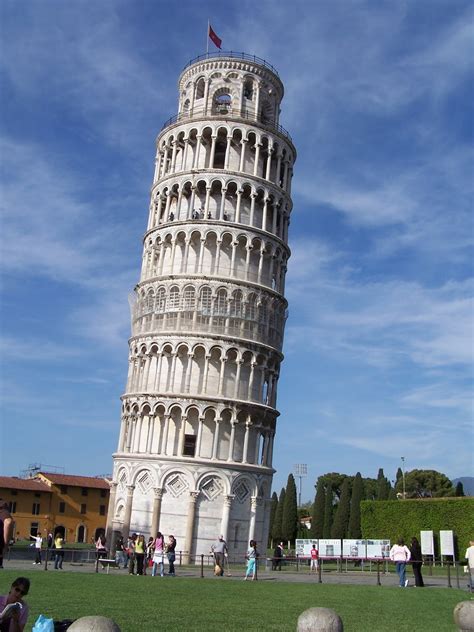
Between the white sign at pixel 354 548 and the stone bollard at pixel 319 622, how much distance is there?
2600cm

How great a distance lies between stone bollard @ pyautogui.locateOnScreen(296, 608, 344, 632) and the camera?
8.99 meters

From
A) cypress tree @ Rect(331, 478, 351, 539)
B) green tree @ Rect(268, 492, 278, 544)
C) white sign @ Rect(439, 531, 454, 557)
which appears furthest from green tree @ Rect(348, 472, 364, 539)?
white sign @ Rect(439, 531, 454, 557)

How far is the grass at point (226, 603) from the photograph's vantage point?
13.6 metres

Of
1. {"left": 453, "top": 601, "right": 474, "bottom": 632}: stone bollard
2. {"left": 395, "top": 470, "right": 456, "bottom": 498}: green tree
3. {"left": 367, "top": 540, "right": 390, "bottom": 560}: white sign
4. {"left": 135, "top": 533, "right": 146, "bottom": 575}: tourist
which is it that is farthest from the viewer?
{"left": 395, "top": 470, "right": 456, "bottom": 498}: green tree

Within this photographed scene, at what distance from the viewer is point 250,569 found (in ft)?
90.8

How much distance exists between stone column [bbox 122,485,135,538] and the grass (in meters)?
20.5

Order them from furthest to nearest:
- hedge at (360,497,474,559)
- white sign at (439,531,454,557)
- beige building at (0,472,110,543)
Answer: beige building at (0,472,110,543) < hedge at (360,497,474,559) < white sign at (439,531,454,557)

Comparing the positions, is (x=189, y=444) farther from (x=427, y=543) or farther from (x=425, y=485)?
(x=425, y=485)

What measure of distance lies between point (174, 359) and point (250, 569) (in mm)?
19992

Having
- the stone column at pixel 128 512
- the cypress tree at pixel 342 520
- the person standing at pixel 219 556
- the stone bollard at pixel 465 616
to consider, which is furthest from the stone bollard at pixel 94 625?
the cypress tree at pixel 342 520

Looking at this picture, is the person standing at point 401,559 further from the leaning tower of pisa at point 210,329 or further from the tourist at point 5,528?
the leaning tower of pisa at point 210,329

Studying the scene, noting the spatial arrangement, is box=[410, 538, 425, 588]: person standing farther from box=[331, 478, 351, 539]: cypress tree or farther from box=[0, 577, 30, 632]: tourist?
box=[331, 478, 351, 539]: cypress tree

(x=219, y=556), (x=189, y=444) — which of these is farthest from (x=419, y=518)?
(x=219, y=556)

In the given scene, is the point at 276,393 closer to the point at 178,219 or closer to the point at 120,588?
the point at 178,219
